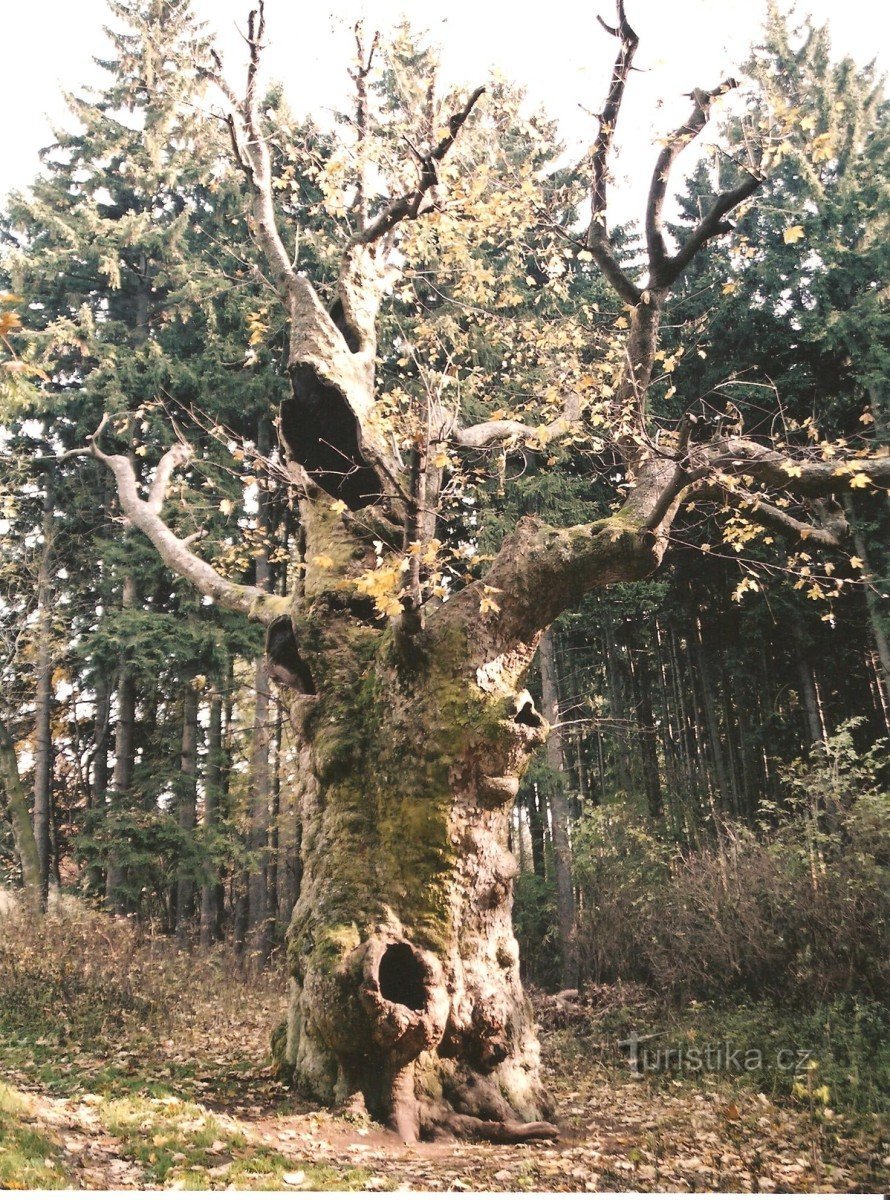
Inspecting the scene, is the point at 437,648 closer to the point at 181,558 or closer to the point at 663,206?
the point at 181,558

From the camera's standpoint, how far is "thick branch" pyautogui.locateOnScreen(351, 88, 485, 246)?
5.41 metres

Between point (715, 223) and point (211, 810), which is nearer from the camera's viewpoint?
point (715, 223)

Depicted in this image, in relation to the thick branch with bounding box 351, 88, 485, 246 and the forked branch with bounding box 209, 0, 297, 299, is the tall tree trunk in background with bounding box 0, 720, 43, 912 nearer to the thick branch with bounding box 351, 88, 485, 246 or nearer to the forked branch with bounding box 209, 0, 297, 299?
the forked branch with bounding box 209, 0, 297, 299

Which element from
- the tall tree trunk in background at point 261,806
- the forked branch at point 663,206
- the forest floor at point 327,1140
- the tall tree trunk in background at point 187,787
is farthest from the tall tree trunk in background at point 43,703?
the forked branch at point 663,206

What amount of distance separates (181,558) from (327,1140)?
4114 mm

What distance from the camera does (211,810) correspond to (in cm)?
1136

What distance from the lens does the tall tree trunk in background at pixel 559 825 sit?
1067cm

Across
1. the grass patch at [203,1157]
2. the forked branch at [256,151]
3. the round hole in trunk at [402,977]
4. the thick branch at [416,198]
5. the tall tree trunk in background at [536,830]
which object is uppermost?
the forked branch at [256,151]

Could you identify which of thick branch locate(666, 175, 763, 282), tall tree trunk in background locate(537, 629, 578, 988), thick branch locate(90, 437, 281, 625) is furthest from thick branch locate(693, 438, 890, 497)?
tall tree trunk in background locate(537, 629, 578, 988)

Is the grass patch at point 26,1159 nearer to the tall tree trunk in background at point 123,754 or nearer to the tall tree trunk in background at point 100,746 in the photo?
the tall tree trunk in background at point 123,754

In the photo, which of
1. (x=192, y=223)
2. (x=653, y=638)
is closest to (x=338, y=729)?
(x=653, y=638)

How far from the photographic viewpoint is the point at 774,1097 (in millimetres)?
4953

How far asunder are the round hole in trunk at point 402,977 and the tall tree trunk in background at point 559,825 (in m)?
6.75

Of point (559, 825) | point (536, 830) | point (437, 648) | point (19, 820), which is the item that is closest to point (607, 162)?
point (437, 648)
